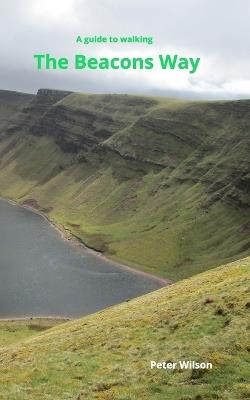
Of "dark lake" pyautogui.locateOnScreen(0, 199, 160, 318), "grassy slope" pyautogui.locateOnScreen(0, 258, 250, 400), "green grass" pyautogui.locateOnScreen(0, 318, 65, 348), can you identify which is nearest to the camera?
"grassy slope" pyautogui.locateOnScreen(0, 258, 250, 400)

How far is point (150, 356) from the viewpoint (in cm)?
3950

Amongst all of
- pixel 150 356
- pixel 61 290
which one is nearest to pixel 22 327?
pixel 61 290

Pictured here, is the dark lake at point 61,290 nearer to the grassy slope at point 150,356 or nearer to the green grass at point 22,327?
the green grass at point 22,327

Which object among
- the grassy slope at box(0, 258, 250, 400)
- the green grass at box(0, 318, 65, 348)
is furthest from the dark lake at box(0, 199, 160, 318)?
the grassy slope at box(0, 258, 250, 400)

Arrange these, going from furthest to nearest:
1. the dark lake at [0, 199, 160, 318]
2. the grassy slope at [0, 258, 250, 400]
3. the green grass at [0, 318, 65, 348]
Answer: the dark lake at [0, 199, 160, 318] < the green grass at [0, 318, 65, 348] < the grassy slope at [0, 258, 250, 400]

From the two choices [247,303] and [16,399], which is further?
[247,303]

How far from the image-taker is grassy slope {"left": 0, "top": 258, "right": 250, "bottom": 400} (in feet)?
104

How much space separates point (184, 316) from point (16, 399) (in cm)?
1924

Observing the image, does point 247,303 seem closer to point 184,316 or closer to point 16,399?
point 184,316

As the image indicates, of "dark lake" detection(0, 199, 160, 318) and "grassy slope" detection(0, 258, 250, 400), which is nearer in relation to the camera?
"grassy slope" detection(0, 258, 250, 400)

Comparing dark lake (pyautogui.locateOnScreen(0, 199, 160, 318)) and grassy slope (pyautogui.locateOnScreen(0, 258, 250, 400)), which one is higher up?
grassy slope (pyautogui.locateOnScreen(0, 258, 250, 400))

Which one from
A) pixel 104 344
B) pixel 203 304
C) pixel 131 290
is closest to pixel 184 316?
pixel 203 304

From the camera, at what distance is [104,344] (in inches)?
1812

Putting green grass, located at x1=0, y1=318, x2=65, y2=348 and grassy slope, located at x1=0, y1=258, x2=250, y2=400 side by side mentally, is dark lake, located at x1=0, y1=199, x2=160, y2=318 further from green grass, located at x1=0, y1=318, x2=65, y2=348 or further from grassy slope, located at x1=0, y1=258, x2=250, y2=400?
grassy slope, located at x1=0, y1=258, x2=250, y2=400
